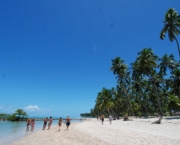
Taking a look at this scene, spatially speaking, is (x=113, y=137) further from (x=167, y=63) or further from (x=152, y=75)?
(x=167, y=63)

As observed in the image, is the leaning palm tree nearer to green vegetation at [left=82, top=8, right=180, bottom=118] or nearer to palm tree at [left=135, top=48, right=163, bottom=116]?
green vegetation at [left=82, top=8, right=180, bottom=118]

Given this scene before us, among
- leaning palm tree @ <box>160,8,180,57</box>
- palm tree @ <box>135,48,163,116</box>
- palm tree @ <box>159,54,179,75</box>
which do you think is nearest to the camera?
leaning palm tree @ <box>160,8,180,57</box>

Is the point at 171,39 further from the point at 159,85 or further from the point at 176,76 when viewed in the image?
the point at 159,85

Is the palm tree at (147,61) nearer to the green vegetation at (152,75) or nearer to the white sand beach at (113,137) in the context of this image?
the green vegetation at (152,75)

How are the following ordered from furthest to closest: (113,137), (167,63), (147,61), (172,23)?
Answer: (167,63) < (147,61) < (172,23) < (113,137)

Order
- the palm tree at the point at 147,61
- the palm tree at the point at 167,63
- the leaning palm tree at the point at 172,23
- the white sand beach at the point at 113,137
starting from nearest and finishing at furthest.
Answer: the white sand beach at the point at 113,137 → the leaning palm tree at the point at 172,23 → the palm tree at the point at 147,61 → the palm tree at the point at 167,63

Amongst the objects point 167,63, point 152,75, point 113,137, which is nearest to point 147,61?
point 152,75

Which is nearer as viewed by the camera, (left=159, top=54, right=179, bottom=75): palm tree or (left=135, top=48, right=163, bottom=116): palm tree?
(left=135, top=48, right=163, bottom=116): palm tree

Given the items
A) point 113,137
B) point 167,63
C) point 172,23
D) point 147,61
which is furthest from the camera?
point 167,63

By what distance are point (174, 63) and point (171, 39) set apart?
22944 mm

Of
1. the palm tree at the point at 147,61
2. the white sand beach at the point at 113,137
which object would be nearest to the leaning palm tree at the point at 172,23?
the palm tree at the point at 147,61

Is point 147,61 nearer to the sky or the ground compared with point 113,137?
nearer to the sky

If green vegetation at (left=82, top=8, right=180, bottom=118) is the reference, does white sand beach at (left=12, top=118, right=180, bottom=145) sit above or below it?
below

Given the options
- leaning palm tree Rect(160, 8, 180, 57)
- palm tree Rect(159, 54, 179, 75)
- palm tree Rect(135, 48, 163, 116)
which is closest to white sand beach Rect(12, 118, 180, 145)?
leaning palm tree Rect(160, 8, 180, 57)
